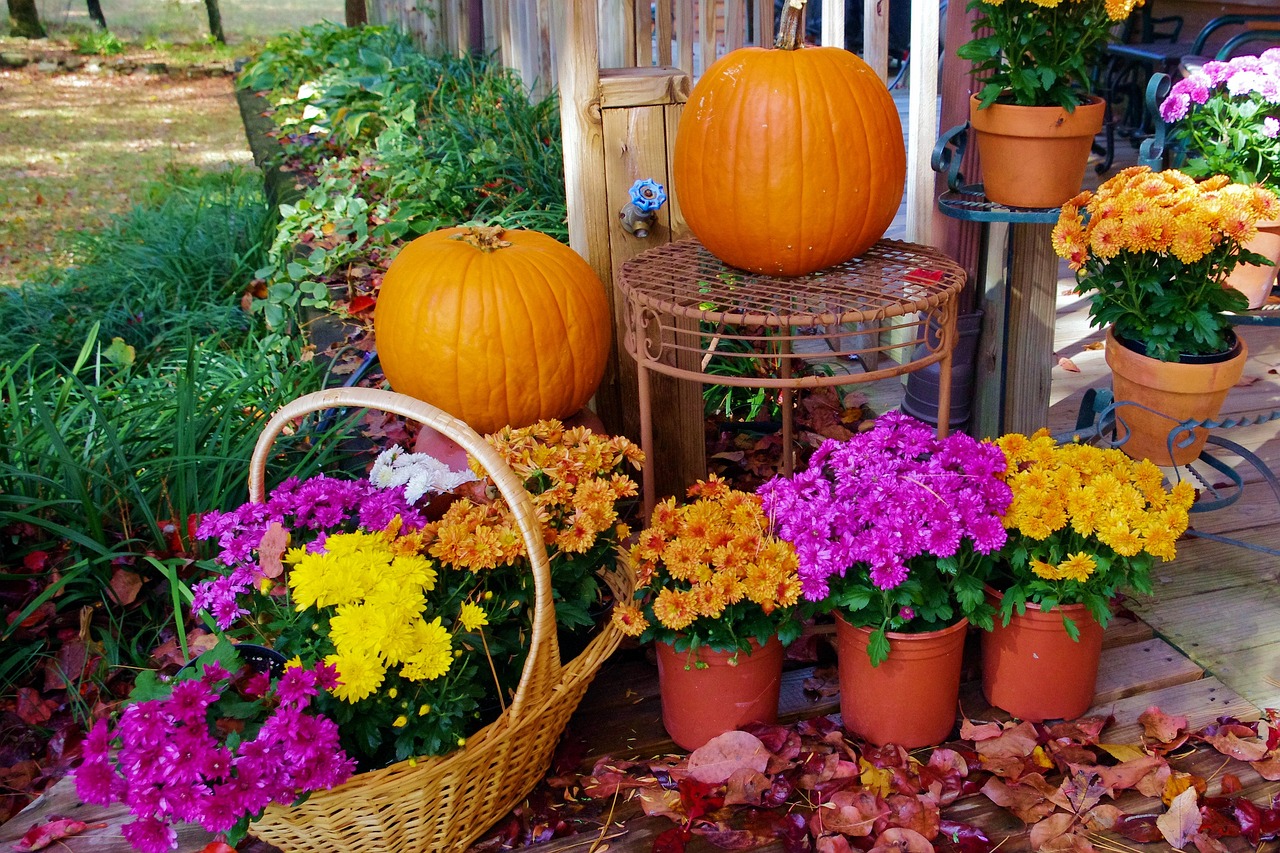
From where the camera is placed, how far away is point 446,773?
58.4 inches

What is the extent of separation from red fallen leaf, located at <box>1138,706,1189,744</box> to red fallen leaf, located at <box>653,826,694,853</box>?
0.81 meters

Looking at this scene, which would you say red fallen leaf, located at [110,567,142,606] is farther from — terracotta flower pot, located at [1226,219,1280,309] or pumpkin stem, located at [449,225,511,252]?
terracotta flower pot, located at [1226,219,1280,309]

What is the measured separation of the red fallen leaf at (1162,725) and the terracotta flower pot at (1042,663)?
0.09 meters

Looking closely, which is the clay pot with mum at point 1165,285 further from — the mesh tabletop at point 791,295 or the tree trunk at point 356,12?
the tree trunk at point 356,12

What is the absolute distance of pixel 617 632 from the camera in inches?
69.5

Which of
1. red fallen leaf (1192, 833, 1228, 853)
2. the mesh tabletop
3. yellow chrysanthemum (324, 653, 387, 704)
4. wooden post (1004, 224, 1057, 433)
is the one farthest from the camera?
wooden post (1004, 224, 1057, 433)

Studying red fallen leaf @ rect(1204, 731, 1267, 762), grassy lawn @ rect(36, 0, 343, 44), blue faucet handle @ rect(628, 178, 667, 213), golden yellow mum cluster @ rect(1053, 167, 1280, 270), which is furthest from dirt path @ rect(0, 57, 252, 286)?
red fallen leaf @ rect(1204, 731, 1267, 762)

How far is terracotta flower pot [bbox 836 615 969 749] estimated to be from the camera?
172cm

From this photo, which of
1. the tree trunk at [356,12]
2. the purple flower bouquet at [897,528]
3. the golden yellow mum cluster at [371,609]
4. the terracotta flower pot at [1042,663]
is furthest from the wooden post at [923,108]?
the tree trunk at [356,12]

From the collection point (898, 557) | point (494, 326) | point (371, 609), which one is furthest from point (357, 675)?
point (494, 326)

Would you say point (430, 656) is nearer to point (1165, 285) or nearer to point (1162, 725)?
point (1162, 725)

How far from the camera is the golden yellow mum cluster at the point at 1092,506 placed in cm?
163

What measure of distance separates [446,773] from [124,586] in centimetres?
101

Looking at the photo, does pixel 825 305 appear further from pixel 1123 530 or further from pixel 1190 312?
pixel 1190 312
